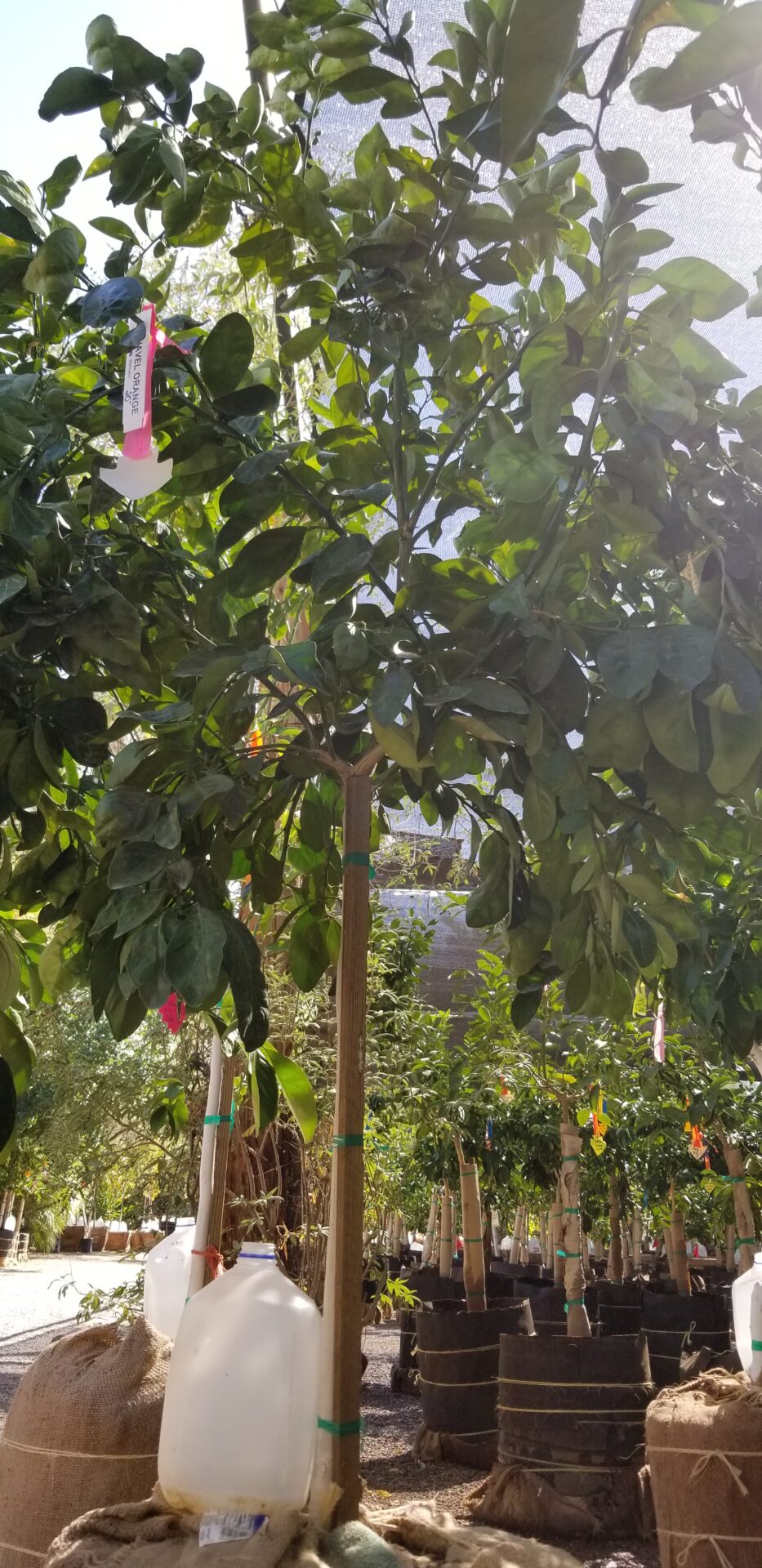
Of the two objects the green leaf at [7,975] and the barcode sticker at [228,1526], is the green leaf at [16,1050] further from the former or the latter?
the barcode sticker at [228,1526]

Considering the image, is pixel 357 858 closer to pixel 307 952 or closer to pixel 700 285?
pixel 307 952

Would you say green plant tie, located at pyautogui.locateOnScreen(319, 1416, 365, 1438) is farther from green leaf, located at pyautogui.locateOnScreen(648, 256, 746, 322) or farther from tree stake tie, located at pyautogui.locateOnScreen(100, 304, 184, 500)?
green leaf, located at pyautogui.locateOnScreen(648, 256, 746, 322)

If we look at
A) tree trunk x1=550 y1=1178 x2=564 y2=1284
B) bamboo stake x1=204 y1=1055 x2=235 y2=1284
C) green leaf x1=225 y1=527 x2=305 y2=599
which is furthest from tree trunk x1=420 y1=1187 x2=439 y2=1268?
green leaf x1=225 y1=527 x2=305 y2=599

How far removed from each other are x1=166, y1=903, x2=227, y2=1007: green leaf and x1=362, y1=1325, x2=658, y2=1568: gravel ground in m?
2.08

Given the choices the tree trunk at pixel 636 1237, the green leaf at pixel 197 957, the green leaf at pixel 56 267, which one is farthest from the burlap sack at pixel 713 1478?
the tree trunk at pixel 636 1237

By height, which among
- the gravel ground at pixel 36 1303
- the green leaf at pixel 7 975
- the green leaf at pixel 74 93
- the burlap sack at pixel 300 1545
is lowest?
the gravel ground at pixel 36 1303

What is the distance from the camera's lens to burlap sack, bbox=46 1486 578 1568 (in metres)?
0.80

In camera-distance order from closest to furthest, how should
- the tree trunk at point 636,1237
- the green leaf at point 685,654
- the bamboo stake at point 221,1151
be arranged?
1. the green leaf at point 685,654
2. the bamboo stake at point 221,1151
3. the tree trunk at point 636,1237

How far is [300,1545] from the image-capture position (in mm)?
834

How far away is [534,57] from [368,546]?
46cm

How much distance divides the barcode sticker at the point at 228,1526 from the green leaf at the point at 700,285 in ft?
3.09

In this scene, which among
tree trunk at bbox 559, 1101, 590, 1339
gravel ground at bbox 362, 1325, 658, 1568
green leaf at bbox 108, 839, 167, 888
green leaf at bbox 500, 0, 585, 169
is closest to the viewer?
green leaf at bbox 500, 0, 585, 169

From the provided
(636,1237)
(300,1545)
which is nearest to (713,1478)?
(300,1545)

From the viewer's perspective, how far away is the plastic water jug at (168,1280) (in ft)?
5.74
